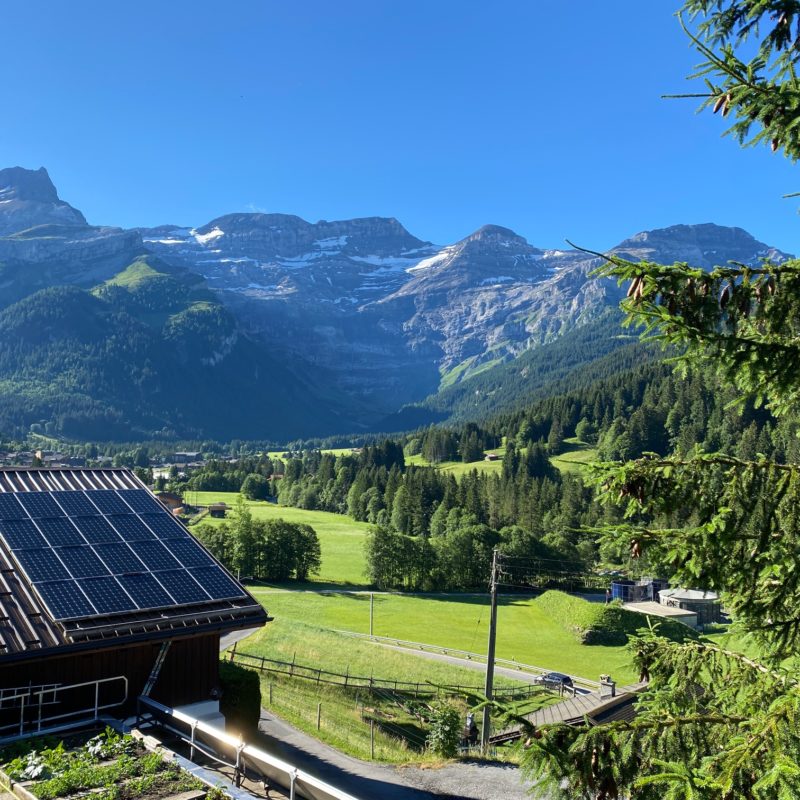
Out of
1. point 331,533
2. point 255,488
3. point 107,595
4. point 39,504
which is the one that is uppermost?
point 39,504

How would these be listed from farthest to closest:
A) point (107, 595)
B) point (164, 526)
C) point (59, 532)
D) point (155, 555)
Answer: point (164, 526) → point (155, 555) → point (59, 532) → point (107, 595)

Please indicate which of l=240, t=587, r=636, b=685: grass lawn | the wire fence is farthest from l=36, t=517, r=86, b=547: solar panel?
l=240, t=587, r=636, b=685: grass lawn

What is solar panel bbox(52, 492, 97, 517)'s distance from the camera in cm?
2189

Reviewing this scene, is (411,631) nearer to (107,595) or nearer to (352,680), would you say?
(352,680)

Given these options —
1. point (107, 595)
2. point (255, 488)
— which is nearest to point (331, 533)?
point (255, 488)

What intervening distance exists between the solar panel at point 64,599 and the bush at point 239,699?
6.68m

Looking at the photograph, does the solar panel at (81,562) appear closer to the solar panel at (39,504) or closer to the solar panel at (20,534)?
the solar panel at (20,534)

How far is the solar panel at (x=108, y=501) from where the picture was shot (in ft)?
74.5

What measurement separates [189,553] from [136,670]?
441 cm

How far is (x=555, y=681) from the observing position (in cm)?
4925

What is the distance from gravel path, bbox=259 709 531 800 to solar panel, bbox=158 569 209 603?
10137mm

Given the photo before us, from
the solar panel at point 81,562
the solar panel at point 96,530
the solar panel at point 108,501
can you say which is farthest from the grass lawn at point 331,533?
the solar panel at point 81,562

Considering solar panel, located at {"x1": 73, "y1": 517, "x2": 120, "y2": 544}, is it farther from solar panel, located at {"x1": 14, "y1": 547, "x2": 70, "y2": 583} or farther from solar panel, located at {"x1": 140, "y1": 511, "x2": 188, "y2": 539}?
solar panel, located at {"x1": 14, "y1": 547, "x2": 70, "y2": 583}

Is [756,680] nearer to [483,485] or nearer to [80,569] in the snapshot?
[80,569]
